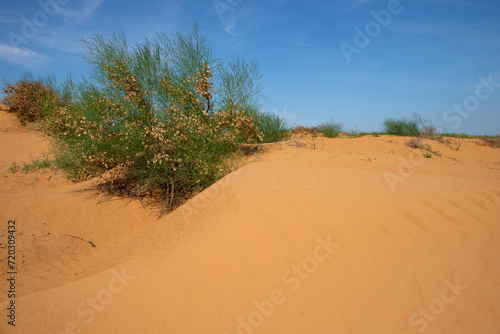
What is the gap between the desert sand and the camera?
81.5 inches

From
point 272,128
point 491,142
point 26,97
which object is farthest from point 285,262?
point 26,97

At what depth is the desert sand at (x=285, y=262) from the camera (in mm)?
2070

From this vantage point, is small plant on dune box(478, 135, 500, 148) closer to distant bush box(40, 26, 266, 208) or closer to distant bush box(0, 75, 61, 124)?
distant bush box(40, 26, 266, 208)

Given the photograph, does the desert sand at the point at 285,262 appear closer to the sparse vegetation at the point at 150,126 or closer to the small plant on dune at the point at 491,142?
the sparse vegetation at the point at 150,126

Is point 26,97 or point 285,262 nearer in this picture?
point 285,262

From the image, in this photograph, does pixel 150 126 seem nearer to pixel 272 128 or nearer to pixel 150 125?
pixel 150 125

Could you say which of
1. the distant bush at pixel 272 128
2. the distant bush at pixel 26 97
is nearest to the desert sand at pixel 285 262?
the distant bush at pixel 272 128

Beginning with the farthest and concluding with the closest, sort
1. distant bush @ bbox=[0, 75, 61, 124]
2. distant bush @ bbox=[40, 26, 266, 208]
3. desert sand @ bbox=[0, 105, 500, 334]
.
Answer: distant bush @ bbox=[0, 75, 61, 124]
distant bush @ bbox=[40, 26, 266, 208]
desert sand @ bbox=[0, 105, 500, 334]

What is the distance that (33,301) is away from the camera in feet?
7.98

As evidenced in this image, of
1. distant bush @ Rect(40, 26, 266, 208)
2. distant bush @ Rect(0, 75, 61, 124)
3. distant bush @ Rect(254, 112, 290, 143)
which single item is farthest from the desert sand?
distant bush @ Rect(0, 75, 61, 124)

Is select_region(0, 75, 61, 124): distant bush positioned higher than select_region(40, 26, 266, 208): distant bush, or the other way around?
select_region(0, 75, 61, 124): distant bush

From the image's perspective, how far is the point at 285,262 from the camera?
2553 mm

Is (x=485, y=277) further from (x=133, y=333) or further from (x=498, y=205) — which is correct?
(x=133, y=333)

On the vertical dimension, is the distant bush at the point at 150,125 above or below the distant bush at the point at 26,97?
below
